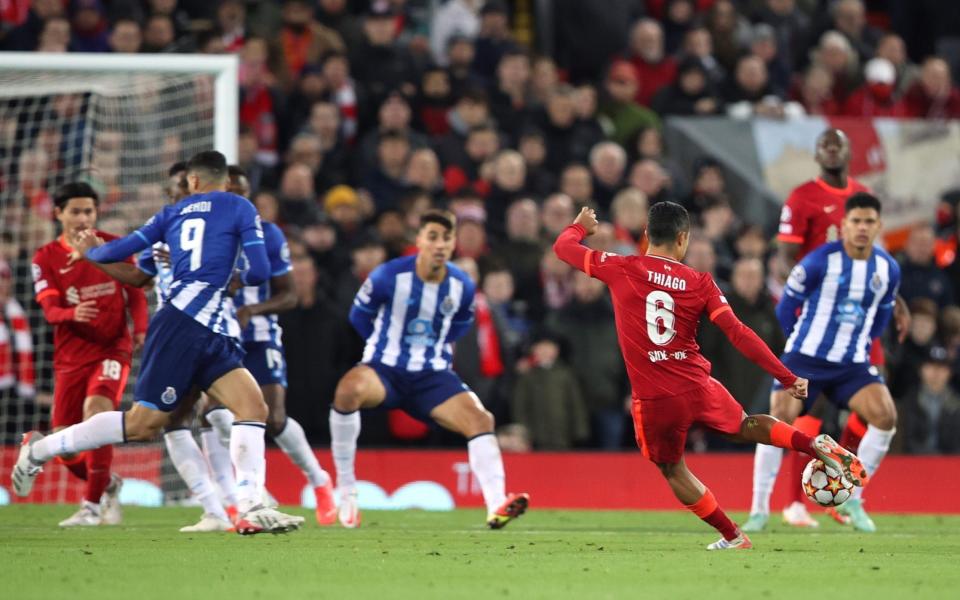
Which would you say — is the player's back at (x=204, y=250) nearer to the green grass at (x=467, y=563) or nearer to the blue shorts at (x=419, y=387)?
the green grass at (x=467, y=563)

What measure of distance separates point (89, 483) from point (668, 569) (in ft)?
16.5

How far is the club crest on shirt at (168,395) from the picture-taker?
32.0 ft

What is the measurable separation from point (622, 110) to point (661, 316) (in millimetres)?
9451

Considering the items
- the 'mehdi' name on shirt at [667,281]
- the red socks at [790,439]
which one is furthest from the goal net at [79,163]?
the red socks at [790,439]

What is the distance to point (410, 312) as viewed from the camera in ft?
38.2

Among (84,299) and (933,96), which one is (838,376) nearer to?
(84,299)

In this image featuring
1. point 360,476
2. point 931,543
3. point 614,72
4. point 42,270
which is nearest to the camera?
point 931,543

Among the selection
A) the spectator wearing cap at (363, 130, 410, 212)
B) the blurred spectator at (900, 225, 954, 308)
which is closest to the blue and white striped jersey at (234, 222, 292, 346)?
the spectator wearing cap at (363, 130, 410, 212)

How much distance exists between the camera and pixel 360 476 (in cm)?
1480

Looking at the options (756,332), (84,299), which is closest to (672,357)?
(84,299)

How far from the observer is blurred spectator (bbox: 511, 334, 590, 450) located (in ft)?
49.2

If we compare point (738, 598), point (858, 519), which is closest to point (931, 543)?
point (858, 519)

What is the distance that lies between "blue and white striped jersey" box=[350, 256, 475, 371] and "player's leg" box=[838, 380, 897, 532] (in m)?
2.81

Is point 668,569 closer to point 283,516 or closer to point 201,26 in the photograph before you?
point 283,516
